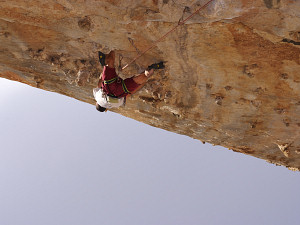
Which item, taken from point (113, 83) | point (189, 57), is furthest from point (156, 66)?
point (113, 83)

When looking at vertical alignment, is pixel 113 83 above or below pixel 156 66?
below

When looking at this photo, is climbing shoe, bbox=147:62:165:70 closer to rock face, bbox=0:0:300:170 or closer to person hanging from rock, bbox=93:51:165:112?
person hanging from rock, bbox=93:51:165:112

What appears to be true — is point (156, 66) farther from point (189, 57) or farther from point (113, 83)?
point (113, 83)

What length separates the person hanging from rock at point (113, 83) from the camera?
18.0ft

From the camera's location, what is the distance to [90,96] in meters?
7.31

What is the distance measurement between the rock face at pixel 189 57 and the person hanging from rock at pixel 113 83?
1.33 ft

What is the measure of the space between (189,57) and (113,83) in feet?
4.77

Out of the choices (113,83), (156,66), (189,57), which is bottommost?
(113,83)

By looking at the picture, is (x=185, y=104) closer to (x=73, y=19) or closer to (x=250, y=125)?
(x=250, y=125)

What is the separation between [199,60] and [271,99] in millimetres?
1628

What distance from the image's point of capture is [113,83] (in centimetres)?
554

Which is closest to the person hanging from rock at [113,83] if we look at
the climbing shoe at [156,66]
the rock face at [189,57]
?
the climbing shoe at [156,66]

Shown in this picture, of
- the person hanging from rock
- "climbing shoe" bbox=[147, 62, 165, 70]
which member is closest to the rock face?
"climbing shoe" bbox=[147, 62, 165, 70]

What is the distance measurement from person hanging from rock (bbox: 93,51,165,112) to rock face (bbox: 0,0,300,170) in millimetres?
405
